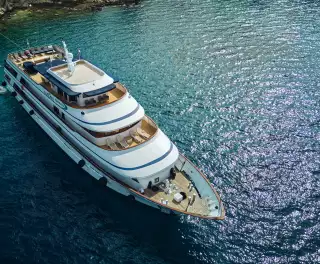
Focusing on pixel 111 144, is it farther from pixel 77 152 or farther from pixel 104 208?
pixel 104 208

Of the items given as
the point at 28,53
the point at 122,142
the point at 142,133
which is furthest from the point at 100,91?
the point at 28,53

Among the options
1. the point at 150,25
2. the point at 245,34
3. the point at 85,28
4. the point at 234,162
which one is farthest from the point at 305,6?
the point at 234,162

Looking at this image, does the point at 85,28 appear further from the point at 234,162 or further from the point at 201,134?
the point at 234,162

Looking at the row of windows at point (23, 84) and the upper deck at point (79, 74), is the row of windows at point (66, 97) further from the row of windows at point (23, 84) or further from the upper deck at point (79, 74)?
the upper deck at point (79, 74)

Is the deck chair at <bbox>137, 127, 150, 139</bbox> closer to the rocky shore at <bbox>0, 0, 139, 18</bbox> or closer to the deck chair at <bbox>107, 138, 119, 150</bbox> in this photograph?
the deck chair at <bbox>107, 138, 119, 150</bbox>

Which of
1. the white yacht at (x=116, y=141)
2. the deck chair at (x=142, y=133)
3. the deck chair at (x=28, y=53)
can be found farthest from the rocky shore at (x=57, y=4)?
the deck chair at (x=142, y=133)

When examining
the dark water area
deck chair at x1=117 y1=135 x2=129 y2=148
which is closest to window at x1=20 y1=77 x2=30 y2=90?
the dark water area
